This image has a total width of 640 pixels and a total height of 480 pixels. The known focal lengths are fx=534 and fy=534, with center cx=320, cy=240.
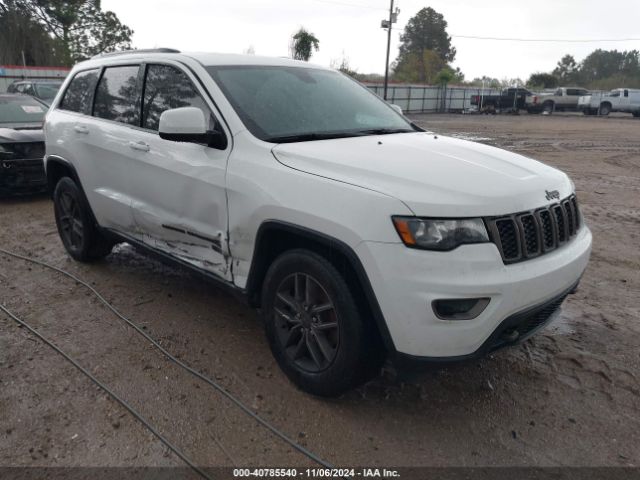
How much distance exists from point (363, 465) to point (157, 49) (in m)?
3.28

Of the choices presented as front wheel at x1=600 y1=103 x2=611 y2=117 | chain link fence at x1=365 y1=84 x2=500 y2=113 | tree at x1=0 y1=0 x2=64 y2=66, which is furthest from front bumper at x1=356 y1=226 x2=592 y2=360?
tree at x1=0 y1=0 x2=64 y2=66

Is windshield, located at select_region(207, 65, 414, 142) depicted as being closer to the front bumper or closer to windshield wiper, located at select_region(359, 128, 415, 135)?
windshield wiper, located at select_region(359, 128, 415, 135)

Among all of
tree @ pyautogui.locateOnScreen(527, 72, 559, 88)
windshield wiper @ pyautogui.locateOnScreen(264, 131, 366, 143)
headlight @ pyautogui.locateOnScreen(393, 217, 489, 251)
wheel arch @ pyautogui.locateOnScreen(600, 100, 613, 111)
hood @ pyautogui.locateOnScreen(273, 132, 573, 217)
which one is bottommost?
headlight @ pyautogui.locateOnScreen(393, 217, 489, 251)

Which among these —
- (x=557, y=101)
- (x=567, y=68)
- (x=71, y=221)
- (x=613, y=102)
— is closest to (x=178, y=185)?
(x=71, y=221)

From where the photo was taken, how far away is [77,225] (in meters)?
4.99

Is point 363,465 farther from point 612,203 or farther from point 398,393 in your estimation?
point 612,203

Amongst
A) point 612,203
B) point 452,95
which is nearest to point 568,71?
point 452,95

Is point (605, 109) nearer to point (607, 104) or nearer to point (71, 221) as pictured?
point (607, 104)

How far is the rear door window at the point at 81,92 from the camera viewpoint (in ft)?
15.2

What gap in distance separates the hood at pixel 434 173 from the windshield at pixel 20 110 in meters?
7.08

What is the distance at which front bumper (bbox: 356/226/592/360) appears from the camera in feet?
7.73

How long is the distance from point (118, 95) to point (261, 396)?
271 cm

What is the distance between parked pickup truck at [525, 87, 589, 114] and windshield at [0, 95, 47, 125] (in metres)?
34.7

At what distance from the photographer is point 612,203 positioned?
794cm
